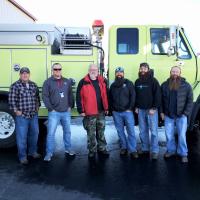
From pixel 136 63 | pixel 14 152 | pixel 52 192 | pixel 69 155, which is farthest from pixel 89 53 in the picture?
pixel 52 192

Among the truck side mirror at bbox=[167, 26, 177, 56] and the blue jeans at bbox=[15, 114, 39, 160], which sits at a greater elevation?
the truck side mirror at bbox=[167, 26, 177, 56]

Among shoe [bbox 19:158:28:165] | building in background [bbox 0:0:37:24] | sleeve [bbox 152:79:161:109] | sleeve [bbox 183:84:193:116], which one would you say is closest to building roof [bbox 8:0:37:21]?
building in background [bbox 0:0:37:24]

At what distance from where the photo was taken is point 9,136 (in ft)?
26.0

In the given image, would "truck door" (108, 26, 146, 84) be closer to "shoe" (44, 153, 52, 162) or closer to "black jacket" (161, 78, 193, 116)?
"black jacket" (161, 78, 193, 116)

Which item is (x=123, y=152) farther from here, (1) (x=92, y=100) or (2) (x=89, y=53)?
(2) (x=89, y=53)

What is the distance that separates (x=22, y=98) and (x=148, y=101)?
2322mm

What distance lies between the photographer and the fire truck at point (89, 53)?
7.70 m

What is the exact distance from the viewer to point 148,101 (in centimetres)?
697

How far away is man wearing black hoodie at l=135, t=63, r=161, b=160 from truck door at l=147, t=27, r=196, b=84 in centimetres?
69

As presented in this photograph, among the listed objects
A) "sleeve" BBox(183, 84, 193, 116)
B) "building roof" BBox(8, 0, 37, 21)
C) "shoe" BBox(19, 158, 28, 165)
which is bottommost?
"shoe" BBox(19, 158, 28, 165)

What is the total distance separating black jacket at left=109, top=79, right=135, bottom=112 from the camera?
23.0 ft

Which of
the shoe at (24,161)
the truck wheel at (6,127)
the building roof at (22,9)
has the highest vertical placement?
the building roof at (22,9)

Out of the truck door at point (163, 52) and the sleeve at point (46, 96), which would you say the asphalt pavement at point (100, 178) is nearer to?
the sleeve at point (46, 96)

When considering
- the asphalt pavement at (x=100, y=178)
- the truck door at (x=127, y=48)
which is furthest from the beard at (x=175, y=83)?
the asphalt pavement at (x=100, y=178)
